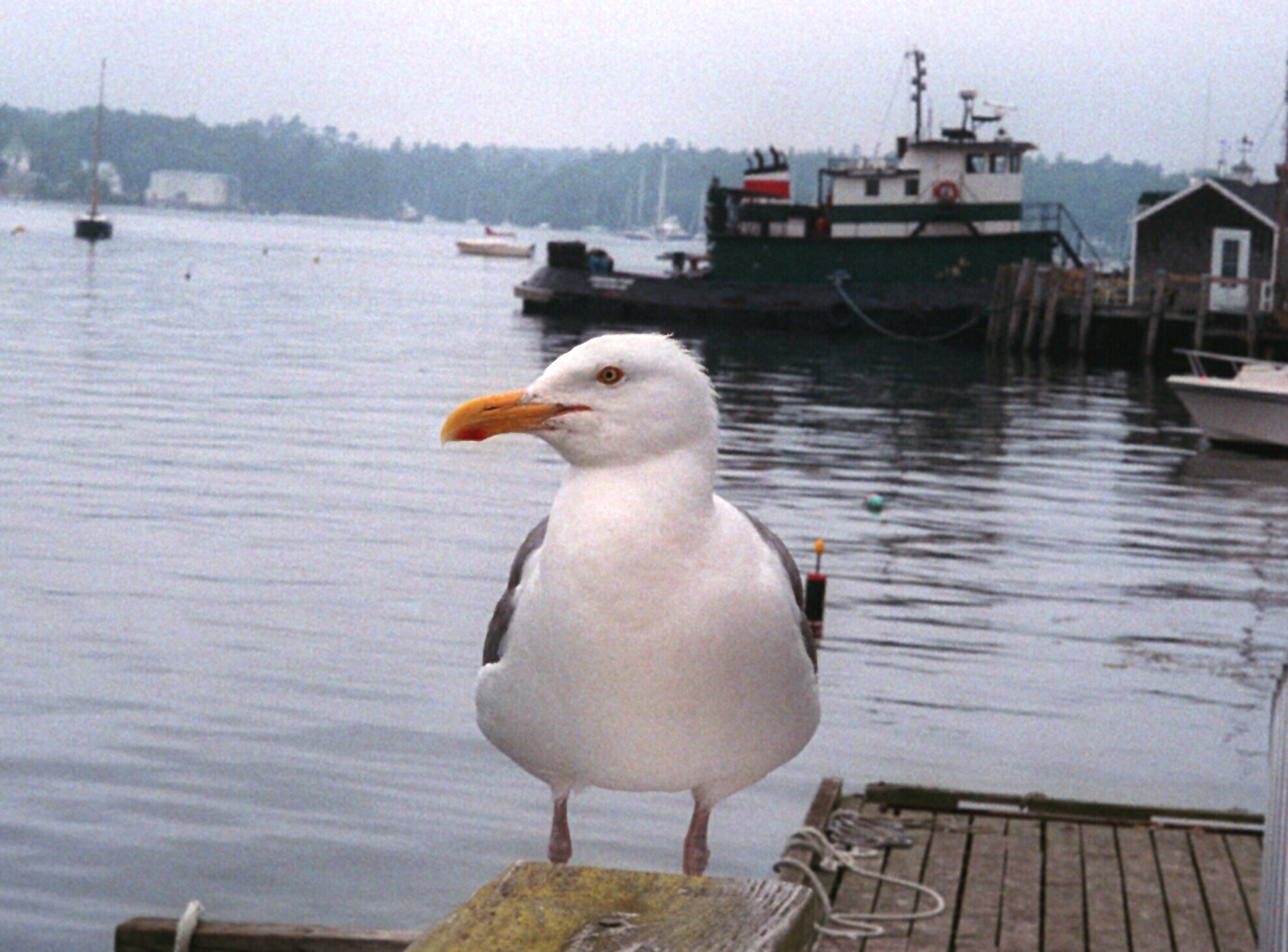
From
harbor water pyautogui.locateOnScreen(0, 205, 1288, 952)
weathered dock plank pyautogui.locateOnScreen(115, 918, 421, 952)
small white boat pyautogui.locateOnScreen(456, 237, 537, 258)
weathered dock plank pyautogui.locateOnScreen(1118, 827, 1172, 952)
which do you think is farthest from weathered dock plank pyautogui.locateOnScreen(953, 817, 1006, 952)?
small white boat pyautogui.locateOnScreen(456, 237, 537, 258)

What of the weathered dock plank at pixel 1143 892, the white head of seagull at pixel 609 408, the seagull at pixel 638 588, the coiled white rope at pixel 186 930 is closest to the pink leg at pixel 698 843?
the seagull at pixel 638 588

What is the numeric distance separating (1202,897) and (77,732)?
7.07m

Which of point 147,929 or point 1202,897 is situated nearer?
point 147,929

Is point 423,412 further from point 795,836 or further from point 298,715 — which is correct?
point 795,836

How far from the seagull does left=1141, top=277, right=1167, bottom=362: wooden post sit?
50.3m

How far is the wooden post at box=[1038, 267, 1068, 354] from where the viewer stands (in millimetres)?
54000

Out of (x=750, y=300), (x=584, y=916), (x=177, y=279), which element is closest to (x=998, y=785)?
(x=584, y=916)

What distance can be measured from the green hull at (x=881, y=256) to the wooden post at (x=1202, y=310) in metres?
8.88

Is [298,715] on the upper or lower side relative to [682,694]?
lower

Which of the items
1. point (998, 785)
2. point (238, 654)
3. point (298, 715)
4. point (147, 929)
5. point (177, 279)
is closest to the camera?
point (147, 929)

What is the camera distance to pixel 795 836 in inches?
347

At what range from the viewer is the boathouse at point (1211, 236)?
5394 cm

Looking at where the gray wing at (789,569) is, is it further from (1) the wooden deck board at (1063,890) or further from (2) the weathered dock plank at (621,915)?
(1) the wooden deck board at (1063,890)

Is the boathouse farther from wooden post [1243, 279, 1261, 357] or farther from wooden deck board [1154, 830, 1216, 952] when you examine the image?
wooden deck board [1154, 830, 1216, 952]
